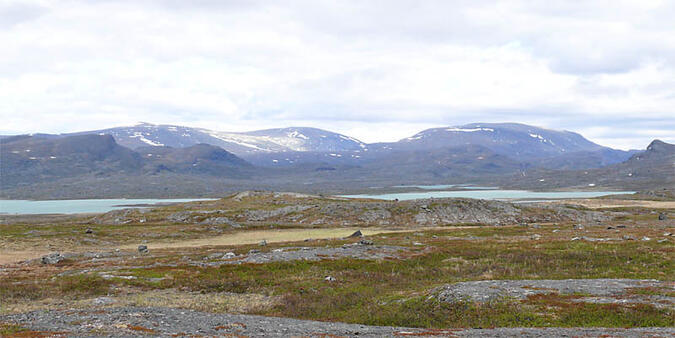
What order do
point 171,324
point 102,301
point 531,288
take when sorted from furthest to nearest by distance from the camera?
point 102,301 → point 531,288 → point 171,324

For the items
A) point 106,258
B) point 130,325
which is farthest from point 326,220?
point 130,325

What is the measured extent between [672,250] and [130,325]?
185 ft

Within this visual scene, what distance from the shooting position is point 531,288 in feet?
109

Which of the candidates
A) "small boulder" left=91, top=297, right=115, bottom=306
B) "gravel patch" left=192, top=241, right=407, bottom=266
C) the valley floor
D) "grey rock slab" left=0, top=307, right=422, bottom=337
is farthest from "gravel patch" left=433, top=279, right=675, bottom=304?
"small boulder" left=91, top=297, right=115, bottom=306

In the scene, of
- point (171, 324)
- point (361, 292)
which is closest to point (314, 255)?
point (361, 292)

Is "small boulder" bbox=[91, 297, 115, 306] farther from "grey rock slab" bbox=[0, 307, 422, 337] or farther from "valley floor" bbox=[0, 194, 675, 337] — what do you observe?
"grey rock slab" bbox=[0, 307, 422, 337]

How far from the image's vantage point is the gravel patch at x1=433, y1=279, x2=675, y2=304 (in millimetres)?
31188

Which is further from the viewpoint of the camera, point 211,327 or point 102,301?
point 102,301

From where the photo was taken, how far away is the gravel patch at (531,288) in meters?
31.2

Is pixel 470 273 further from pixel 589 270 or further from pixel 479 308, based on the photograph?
pixel 479 308

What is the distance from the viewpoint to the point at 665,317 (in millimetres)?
26516

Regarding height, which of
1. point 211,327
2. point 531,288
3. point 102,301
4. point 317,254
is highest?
point 531,288

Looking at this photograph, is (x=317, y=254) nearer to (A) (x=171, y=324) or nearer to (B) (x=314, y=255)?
(B) (x=314, y=255)

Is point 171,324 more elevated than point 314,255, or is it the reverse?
point 171,324
